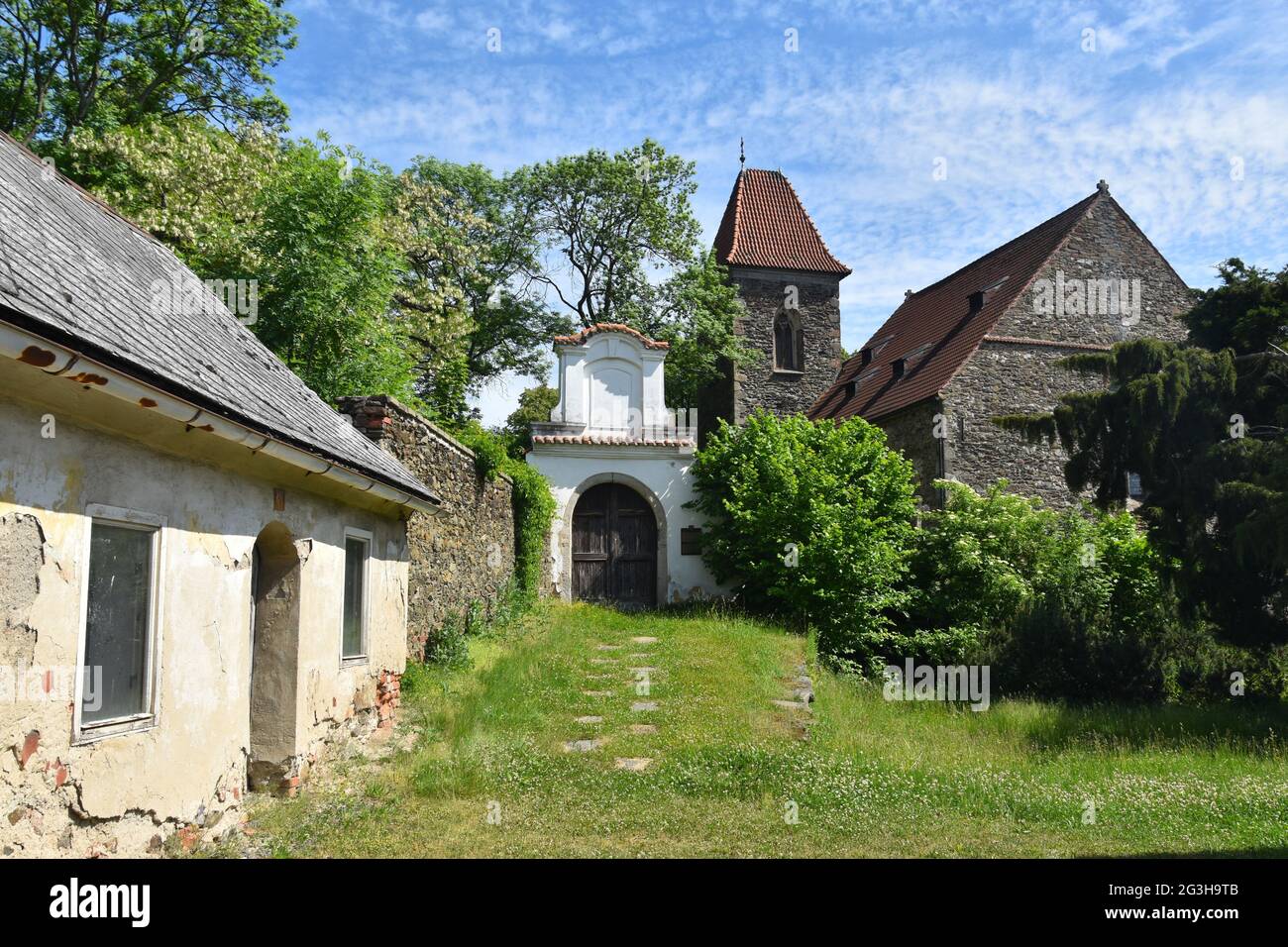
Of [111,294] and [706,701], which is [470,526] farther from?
[111,294]

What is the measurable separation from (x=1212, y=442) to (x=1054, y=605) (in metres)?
3.77

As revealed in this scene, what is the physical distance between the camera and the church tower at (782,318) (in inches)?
1098

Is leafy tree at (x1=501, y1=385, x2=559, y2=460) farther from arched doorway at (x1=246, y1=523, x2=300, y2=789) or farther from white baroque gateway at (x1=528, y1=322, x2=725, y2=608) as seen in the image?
arched doorway at (x1=246, y1=523, x2=300, y2=789)

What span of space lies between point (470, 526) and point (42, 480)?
839 cm

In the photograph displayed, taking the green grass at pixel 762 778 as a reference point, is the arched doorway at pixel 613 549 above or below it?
above

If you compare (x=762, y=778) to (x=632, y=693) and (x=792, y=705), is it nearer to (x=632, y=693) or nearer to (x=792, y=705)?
(x=792, y=705)

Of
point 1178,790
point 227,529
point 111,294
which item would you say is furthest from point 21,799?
point 1178,790

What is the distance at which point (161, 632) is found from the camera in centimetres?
509

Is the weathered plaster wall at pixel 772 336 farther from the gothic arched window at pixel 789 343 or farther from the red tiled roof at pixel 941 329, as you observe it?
the red tiled roof at pixel 941 329

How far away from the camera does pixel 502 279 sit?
27156 mm

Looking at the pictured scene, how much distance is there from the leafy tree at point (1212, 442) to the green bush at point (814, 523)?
337 centimetres

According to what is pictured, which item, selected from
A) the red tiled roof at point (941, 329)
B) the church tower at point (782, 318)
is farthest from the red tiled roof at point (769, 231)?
the red tiled roof at point (941, 329)

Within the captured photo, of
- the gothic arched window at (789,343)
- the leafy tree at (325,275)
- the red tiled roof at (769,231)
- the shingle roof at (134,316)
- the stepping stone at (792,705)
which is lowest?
the stepping stone at (792,705)

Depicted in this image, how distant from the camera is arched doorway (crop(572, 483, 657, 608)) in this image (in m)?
19.0
